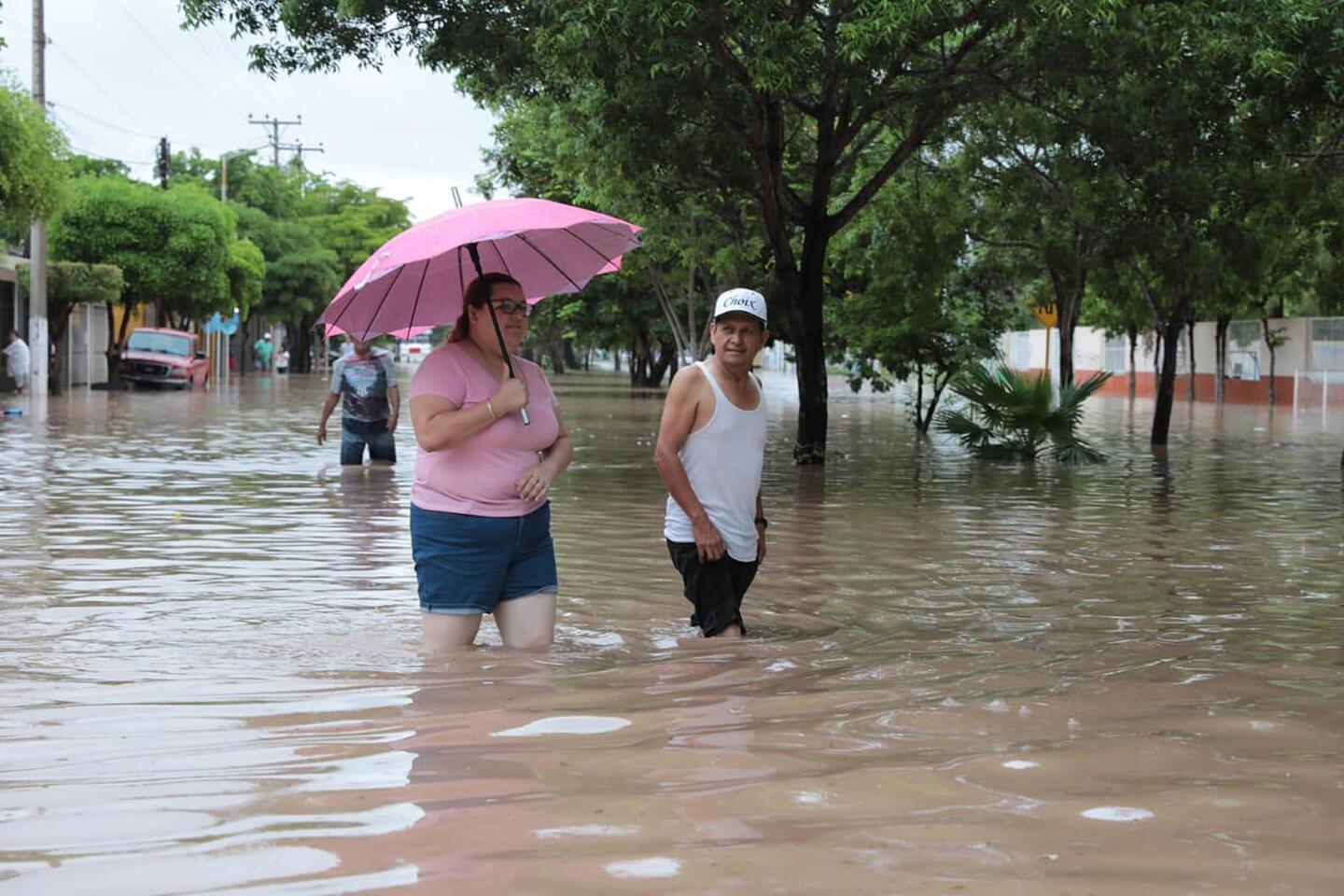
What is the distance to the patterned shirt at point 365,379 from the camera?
1531 centimetres

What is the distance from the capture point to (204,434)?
79.8 ft

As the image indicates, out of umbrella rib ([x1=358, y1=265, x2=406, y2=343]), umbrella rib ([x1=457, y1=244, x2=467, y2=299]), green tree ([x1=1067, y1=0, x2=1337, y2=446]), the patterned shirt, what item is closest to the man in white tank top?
umbrella rib ([x1=457, y1=244, x2=467, y2=299])

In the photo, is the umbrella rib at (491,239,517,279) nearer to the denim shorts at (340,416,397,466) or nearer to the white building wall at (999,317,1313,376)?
the denim shorts at (340,416,397,466)

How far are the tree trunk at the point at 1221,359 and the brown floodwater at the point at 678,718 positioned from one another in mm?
34001

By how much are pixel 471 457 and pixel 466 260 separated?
1.15 m

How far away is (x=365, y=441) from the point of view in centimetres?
1623

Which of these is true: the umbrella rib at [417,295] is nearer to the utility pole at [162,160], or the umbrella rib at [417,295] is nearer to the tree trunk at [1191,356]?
the tree trunk at [1191,356]

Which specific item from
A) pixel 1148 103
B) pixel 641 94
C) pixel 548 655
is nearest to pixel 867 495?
pixel 641 94

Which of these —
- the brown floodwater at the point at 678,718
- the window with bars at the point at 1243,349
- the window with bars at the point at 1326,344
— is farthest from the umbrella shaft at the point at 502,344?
the window with bars at the point at 1243,349

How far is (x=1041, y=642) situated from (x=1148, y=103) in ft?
39.2

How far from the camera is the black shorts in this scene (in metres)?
6.84

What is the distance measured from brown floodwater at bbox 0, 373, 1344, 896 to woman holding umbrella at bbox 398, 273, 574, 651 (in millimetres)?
353

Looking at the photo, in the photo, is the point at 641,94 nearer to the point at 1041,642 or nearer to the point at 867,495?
the point at 867,495

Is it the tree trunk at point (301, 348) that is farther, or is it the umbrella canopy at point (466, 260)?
the tree trunk at point (301, 348)
